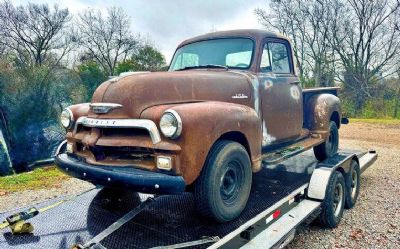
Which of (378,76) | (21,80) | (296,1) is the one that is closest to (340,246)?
(21,80)

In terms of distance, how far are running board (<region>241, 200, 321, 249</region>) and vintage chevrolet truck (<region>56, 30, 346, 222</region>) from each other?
0.30 metres

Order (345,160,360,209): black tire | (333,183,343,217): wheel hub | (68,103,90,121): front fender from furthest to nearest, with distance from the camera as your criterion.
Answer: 1. (345,160,360,209): black tire
2. (333,183,343,217): wheel hub
3. (68,103,90,121): front fender

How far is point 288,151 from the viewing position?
4199 mm

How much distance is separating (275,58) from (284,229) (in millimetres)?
2248

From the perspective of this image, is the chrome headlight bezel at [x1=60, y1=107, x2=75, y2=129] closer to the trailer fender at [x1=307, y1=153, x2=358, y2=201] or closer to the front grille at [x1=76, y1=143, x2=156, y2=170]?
the front grille at [x1=76, y1=143, x2=156, y2=170]

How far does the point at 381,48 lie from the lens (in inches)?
985

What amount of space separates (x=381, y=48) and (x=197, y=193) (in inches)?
1057

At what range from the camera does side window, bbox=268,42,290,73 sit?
430 cm

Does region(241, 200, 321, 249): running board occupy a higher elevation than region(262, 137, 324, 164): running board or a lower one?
lower

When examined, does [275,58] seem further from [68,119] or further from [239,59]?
[68,119]

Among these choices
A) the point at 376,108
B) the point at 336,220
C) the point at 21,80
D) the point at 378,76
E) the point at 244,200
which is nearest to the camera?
the point at 244,200

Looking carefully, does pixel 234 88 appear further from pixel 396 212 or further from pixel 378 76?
pixel 378 76

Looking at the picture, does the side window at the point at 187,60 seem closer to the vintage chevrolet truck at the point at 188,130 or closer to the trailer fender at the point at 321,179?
the vintage chevrolet truck at the point at 188,130

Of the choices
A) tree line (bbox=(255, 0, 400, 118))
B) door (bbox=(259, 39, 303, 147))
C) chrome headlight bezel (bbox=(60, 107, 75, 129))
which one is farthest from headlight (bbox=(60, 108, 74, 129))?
tree line (bbox=(255, 0, 400, 118))
